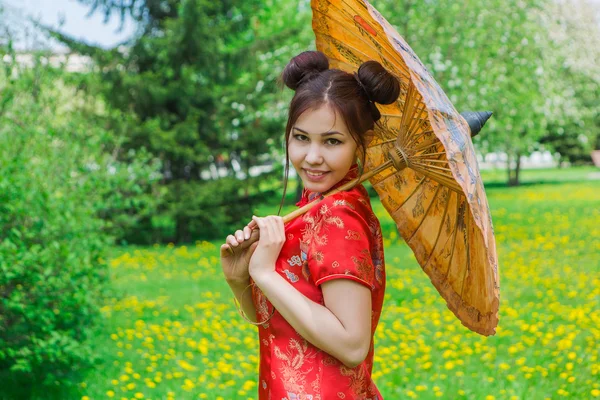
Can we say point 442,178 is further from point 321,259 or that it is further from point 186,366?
point 186,366

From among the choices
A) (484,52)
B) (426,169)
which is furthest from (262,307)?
(484,52)

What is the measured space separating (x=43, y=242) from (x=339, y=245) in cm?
337

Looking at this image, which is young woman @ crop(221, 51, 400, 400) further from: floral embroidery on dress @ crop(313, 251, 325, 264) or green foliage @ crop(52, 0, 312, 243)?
green foliage @ crop(52, 0, 312, 243)

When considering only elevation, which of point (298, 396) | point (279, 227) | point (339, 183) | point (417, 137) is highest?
point (417, 137)

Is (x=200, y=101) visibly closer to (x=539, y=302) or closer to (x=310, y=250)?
(x=539, y=302)

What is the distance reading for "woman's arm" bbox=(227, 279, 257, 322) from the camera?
188 centimetres

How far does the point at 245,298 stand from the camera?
1.93 m

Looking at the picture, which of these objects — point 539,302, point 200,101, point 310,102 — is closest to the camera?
point 310,102

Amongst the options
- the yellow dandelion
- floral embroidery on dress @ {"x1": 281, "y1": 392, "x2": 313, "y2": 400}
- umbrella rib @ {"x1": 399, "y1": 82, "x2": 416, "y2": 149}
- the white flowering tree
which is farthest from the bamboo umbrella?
the white flowering tree

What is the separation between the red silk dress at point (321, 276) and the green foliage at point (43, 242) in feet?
8.34

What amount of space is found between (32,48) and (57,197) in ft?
6.91

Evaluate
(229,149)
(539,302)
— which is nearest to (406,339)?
(539,302)

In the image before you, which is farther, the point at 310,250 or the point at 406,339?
the point at 406,339

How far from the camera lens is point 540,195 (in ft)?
70.8
